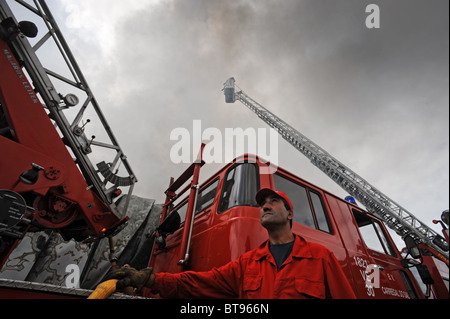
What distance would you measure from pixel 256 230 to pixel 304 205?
1.08 m

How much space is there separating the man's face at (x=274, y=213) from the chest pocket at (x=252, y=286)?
0.49 m

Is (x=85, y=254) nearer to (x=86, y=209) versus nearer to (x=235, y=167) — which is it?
(x=86, y=209)

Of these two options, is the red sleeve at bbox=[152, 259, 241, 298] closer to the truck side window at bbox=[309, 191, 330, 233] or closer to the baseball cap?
the baseball cap

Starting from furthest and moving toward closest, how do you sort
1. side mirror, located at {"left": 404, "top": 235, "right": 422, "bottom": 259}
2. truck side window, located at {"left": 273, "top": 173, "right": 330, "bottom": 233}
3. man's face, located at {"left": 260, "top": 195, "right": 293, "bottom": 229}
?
side mirror, located at {"left": 404, "top": 235, "right": 422, "bottom": 259} < truck side window, located at {"left": 273, "top": 173, "right": 330, "bottom": 233} < man's face, located at {"left": 260, "top": 195, "right": 293, "bottom": 229}

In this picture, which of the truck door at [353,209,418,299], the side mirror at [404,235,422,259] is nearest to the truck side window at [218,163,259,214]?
the truck door at [353,209,418,299]

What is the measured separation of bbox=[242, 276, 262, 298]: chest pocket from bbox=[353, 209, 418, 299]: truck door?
1.91 meters

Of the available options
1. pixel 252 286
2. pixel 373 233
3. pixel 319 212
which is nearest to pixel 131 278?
pixel 252 286

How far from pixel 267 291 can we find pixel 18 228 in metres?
2.49

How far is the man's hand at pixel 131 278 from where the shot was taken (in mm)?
1391

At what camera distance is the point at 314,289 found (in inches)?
54.9

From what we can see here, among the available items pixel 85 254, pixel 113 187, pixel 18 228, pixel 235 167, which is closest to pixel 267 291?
pixel 235 167

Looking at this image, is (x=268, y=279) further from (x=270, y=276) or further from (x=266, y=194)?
(x=266, y=194)

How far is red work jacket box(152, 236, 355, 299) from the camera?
4.70 feet

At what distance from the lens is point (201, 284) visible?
1.71 metres
